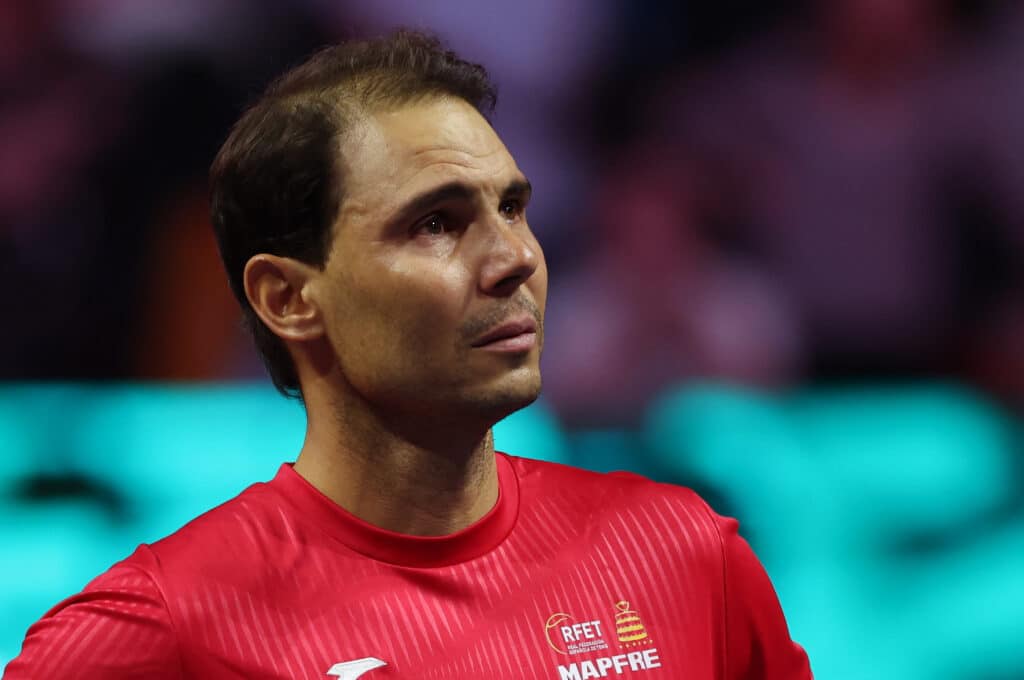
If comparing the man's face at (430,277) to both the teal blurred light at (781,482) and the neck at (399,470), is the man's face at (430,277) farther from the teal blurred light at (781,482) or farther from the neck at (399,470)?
→ the teal blurred light at (781,482)

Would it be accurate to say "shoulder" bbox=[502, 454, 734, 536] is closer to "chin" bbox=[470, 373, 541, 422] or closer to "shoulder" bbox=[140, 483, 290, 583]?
"chin" bbox=[470, 373, 541, 422]

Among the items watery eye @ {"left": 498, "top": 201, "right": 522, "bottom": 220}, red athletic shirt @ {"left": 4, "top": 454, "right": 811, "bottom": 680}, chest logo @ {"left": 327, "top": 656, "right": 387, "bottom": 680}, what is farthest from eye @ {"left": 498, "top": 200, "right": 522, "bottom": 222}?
chest logo @ {"left": 327, "top": 656, "right": 387, "bottom": 680}

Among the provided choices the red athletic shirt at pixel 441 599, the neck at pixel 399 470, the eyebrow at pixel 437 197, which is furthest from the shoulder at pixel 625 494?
the eyebrow at pixel 437 197

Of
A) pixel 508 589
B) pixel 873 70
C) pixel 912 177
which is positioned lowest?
pixel 508 589

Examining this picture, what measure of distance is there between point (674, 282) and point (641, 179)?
369 mm

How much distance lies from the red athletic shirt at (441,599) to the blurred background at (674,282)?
1.79 meters

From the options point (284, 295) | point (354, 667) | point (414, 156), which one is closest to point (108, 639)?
point (354, 667)

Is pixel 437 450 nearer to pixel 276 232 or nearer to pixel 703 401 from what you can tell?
pixel 276 232

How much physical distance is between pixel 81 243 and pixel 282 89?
201 cm

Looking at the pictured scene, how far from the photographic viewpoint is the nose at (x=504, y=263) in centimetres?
210

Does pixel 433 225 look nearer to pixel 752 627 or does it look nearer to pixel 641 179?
pixel 752 627

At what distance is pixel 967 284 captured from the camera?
14.7ft

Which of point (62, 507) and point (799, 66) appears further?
point (799, 66)

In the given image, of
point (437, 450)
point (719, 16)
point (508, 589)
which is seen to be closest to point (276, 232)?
point (437, 450)
